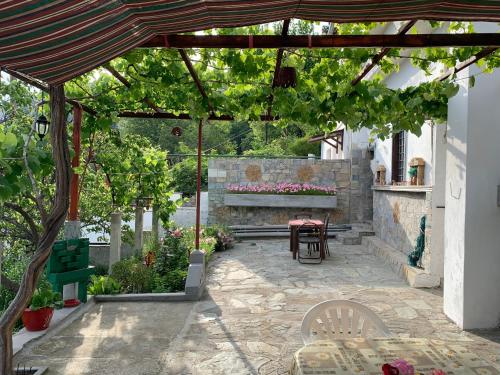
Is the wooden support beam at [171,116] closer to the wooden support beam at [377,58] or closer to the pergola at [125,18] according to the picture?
the wooden support beam at [377,58]

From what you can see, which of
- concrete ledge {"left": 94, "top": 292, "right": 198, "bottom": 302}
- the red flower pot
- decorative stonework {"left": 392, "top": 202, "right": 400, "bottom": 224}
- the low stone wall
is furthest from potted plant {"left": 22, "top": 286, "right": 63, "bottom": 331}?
decorative stonework {"left": 392, "top": 202, "right": 400, "bottom": 224}

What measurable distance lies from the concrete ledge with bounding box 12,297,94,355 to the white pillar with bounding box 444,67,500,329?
435 centimetres

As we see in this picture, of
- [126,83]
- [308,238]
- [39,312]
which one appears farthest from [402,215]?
[39,312]

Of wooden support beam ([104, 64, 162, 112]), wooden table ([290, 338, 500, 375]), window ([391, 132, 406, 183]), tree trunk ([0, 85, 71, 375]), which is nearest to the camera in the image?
wooden table ([290, 338, 500, 375])

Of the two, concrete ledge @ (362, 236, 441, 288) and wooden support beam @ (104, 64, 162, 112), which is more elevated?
wooden support beam @ (104, 64, 162, 112)

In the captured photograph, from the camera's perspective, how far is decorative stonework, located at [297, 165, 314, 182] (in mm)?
11859

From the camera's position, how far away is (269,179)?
468 inches

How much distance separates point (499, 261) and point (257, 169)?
320 inches

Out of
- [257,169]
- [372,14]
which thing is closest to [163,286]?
[372,14]

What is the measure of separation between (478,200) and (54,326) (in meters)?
4.69

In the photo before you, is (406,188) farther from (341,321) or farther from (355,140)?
(341,321)

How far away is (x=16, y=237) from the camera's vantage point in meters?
7.62

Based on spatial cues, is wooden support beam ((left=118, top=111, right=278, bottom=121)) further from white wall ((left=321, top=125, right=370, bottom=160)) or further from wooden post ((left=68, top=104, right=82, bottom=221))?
white wall ((left=321, top=125, right=370, bottom=160))

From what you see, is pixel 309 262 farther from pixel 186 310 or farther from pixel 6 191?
pixel 6 191
